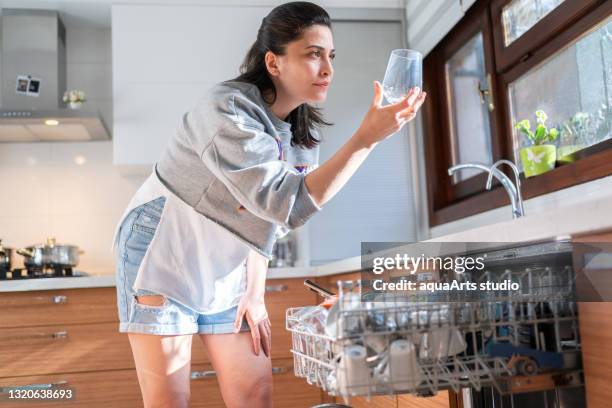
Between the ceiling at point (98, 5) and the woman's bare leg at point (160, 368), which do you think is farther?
the ceiling at point (98, 5)

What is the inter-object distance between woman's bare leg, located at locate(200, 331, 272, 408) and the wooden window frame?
4.06ft

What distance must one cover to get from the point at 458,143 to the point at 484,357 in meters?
2.47

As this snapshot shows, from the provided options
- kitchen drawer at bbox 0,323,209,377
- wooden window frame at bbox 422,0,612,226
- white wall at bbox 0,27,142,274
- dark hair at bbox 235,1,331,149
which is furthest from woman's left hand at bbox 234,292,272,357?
white wall at bbox 0,27,142,274

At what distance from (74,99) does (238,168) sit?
234 centimetres

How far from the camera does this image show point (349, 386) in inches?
29.6

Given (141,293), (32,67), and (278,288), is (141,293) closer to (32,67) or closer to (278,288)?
(278,288)

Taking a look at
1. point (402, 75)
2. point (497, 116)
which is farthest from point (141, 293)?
point (497, 116)

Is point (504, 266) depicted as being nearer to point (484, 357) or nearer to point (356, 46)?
point (484, 357)

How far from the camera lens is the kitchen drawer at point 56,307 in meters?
2.53

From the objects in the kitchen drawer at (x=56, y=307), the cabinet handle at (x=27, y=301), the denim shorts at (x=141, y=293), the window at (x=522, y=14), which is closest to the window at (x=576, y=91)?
the window at (x=522, y=14)

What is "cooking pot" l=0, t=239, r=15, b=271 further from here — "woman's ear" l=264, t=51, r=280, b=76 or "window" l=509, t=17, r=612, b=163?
"window" l=509, t=17, r=612, b=163

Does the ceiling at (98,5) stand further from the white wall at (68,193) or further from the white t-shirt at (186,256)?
the white t-shirt at (186,256)

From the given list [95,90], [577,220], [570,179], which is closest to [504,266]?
[577,220]

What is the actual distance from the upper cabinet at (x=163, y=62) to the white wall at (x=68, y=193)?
0.31m
